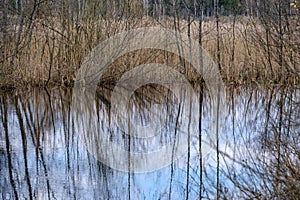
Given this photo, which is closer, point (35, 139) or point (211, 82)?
point (35, 139)

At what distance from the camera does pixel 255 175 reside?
397 cm

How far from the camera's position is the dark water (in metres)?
3.94

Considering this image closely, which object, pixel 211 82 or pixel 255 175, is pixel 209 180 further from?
pixel 211 82

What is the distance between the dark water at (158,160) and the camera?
12.9ft

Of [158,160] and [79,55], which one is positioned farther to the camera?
[79,55]

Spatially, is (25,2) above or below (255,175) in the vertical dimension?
above

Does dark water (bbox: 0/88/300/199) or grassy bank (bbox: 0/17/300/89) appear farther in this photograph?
grassy bank (bbox: 0/17/300/89)

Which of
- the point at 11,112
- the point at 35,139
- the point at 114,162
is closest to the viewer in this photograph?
the point at 114,162

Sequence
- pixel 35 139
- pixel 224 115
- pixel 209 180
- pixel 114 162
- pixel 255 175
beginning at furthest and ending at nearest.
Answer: pixel 224 115, pixel 35 139, pixel 114 162, pixel 209 180, pixel 255 175

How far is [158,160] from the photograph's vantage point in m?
5.11

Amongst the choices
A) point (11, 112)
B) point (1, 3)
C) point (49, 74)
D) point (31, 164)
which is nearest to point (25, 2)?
point (1, 3)

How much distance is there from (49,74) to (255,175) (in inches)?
272

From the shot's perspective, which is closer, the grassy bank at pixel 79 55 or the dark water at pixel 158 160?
the dark water at pixel 158 160

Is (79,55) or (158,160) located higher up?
(79,55)
